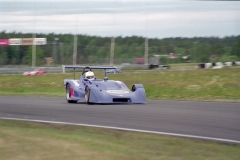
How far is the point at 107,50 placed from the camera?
48.1 meters

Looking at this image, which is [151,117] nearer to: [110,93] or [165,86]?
[110,93]

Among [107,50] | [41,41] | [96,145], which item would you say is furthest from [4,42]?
[96,145]

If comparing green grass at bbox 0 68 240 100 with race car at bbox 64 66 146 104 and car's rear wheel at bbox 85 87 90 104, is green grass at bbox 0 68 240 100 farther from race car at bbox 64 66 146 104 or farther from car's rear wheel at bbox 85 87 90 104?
car's rear wheel at bbox 85 87 90 104

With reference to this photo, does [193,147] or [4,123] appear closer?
[193,147]

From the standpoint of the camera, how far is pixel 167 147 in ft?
27.8

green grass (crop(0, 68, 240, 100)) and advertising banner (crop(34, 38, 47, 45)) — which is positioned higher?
advertising banner (crop(34, 38, 47, 45))

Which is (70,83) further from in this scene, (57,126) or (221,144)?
(221,144)

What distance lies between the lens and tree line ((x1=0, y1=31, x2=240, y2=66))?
43.9m

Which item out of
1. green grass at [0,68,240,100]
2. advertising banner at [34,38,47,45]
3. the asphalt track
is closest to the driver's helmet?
the asphalt track

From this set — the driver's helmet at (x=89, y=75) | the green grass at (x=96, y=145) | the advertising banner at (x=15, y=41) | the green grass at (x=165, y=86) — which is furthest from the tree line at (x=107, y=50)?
the green grass at (x=96, y=145)

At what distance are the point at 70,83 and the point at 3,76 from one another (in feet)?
51.9

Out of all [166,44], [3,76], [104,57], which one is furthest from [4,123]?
[166,44]

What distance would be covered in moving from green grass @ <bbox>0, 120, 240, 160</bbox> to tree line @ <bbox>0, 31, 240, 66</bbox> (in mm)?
31636

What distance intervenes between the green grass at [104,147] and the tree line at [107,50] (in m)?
31.6
